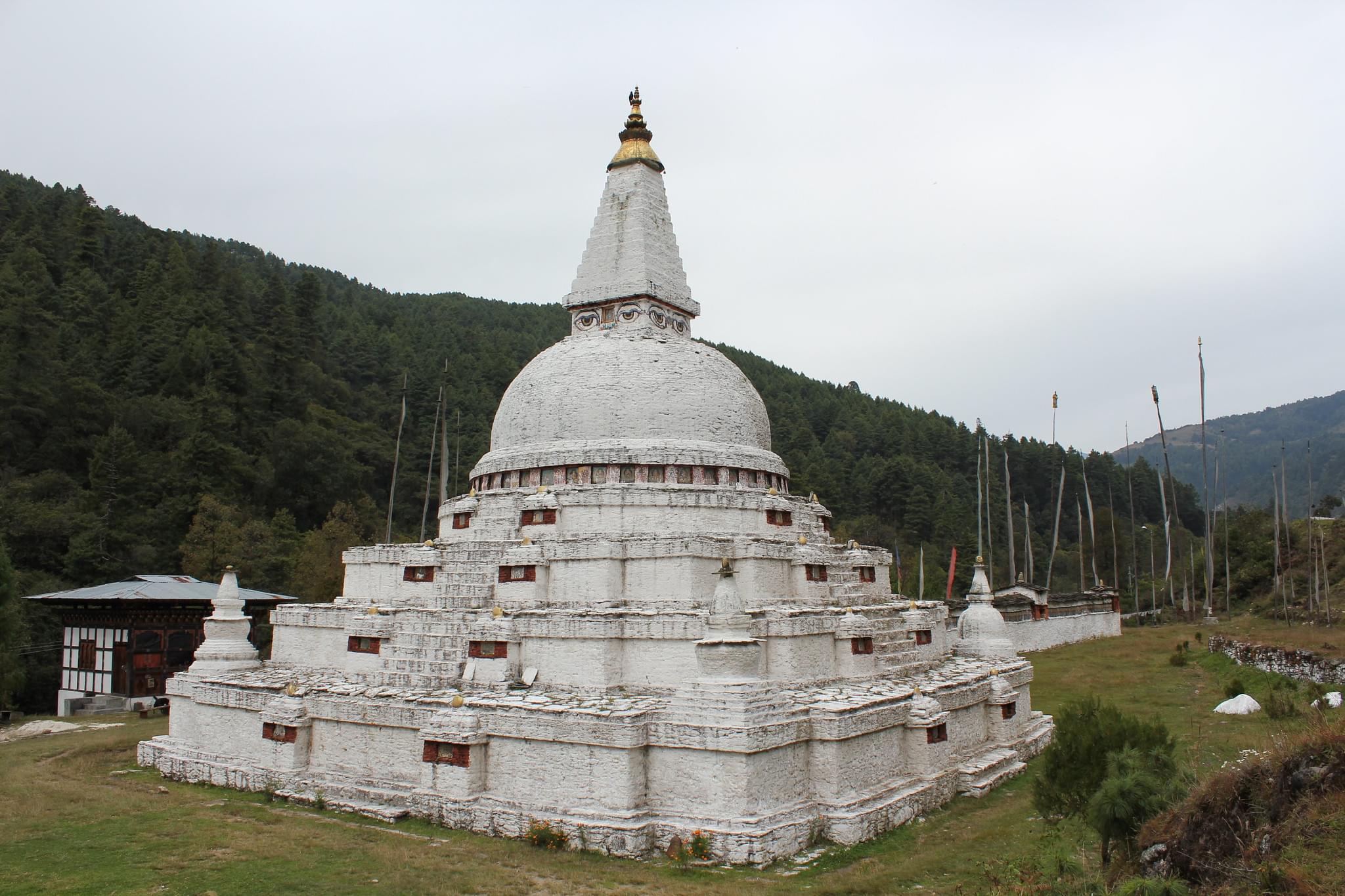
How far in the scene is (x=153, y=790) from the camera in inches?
646

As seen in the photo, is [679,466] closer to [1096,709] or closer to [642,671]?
[642,671]

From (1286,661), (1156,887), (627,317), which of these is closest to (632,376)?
(627,317)

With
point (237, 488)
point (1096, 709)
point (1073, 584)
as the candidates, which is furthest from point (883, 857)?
point (1073, 584)

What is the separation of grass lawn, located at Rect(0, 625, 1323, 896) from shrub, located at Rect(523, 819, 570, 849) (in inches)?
5.8

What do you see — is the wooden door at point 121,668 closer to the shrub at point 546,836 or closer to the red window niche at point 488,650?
the red window niche at point 488,650

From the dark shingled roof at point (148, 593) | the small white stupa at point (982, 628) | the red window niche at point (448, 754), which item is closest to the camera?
the red window niche at point (448, 754)

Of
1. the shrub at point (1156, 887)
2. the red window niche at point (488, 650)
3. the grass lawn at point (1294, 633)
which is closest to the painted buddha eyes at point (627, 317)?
the red window niche at point (488, 650)

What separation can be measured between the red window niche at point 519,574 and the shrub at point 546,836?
517cm

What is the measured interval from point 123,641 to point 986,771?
943 inches

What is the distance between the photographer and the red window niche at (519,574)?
57.3 feet

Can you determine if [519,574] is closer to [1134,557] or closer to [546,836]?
[546,836]

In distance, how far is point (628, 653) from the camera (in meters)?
15.6

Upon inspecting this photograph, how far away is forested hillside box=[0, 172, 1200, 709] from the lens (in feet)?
126

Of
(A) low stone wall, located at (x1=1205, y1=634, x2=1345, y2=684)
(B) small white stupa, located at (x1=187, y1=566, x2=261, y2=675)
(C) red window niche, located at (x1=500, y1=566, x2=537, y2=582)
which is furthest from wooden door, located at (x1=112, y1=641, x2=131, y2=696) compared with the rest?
(A) low stone wall, located at (x1=1205, y1=634, x2=1345, y2=684)
